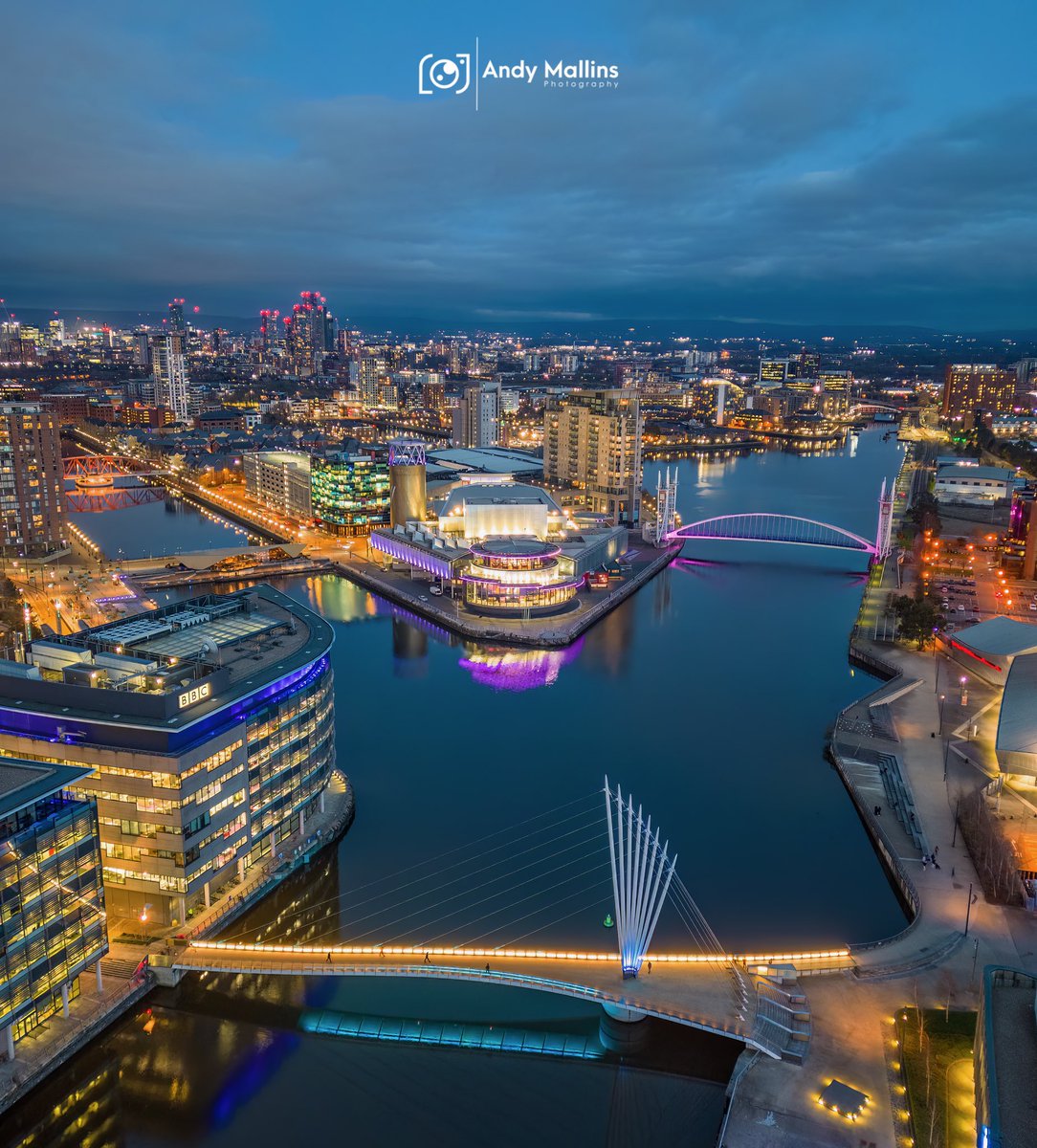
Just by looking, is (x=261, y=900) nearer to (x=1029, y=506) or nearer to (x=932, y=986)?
(x=932, y=986)

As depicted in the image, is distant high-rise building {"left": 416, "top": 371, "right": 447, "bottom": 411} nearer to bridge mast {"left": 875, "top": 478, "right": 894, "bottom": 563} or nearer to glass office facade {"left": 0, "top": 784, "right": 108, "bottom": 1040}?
bridge mast {"left": 875, "top": 478, "right": 894, "bottom": 563}

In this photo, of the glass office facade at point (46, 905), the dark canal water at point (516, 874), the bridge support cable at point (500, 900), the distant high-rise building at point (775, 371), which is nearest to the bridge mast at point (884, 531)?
the dark canal water at point (516, 874)

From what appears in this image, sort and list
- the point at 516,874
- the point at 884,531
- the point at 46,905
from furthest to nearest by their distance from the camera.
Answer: the point at 884,531, the point at 516,874, the point at 46,905

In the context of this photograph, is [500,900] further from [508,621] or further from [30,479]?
[30,479]

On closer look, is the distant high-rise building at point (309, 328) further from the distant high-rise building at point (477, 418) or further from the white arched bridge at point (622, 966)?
the white arched bridge at point (622, 966)

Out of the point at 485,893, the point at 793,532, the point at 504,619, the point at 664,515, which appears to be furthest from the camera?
the point at 793,532

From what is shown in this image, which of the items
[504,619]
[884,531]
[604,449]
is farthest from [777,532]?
[504,619]
